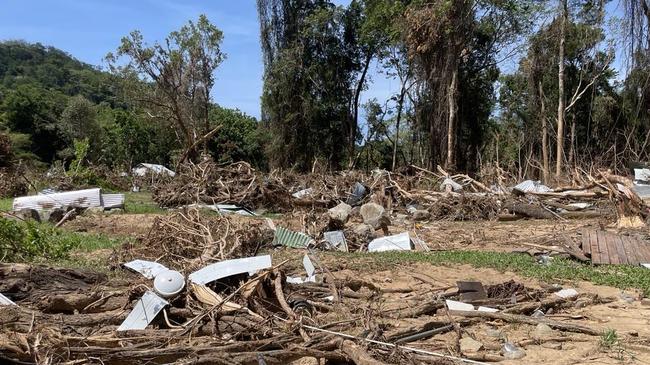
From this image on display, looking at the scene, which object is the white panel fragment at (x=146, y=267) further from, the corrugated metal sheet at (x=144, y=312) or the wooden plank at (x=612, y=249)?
the wooden plank at (x=612, y=249)

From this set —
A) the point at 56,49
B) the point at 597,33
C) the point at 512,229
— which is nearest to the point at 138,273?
the point at 512,229

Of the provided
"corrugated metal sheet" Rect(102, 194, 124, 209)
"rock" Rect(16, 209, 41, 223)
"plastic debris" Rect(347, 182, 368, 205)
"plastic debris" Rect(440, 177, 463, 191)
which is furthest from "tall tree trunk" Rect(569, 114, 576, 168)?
"rock" Rect(16, 209, 41, 223)

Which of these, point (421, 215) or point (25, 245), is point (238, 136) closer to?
point (421, 215)

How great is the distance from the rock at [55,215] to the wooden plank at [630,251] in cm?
1032

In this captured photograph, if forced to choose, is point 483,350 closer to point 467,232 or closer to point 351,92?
point 467,232

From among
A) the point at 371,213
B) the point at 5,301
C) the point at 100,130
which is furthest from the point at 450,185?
the point at 100,130

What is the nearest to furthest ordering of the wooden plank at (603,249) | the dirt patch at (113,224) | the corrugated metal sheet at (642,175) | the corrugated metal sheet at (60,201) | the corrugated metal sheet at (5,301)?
the corrugated metal sheet at (5,301) < the wooden plank at (603,249) < the dirt patch at (113,224) < the corrugated metal sheet at (60,201) < the corrugated metal sheet at (642,175)

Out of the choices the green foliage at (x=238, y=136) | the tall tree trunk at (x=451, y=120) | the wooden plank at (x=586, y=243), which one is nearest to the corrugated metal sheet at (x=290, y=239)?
the wooden plank at (x=586, y=243)

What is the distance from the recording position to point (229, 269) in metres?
5.12

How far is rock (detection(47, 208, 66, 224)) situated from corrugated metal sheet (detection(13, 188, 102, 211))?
1.58ft

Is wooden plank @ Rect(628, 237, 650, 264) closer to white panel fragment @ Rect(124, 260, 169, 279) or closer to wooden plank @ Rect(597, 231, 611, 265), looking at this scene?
wooden plank @ Rect(597, 231, 611, 265)

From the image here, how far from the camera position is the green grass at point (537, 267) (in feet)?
21.8

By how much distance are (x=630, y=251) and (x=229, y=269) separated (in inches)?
227

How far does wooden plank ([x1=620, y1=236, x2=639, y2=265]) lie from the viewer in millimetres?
7773
